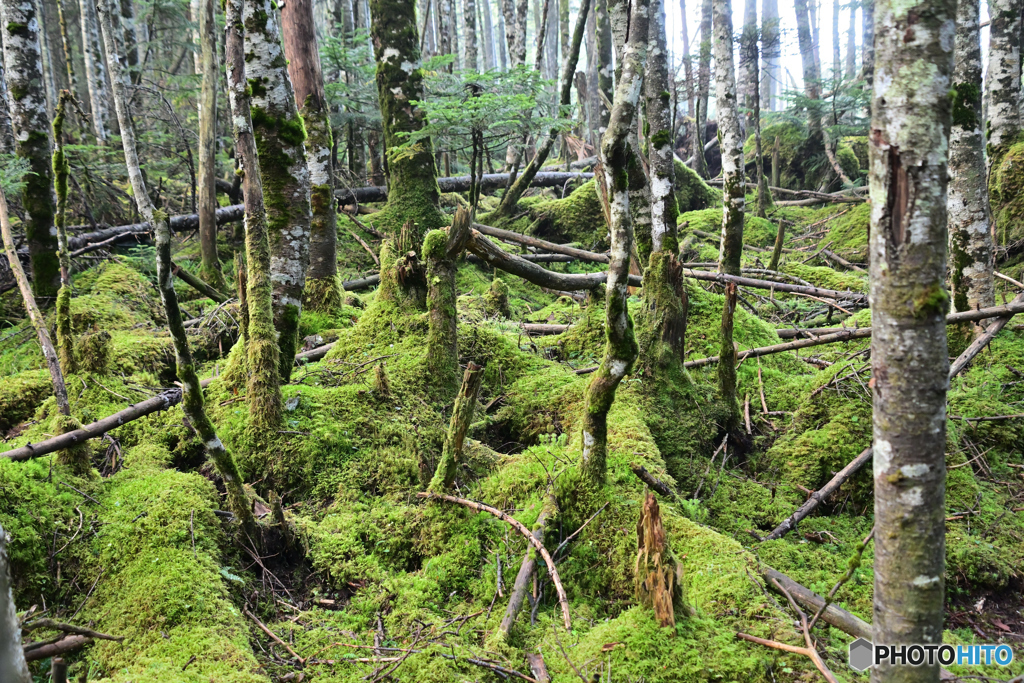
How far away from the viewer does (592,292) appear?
6.24m

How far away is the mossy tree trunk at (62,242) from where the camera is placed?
3.73 meters

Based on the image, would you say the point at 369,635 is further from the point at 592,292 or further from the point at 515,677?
the point at 592,292

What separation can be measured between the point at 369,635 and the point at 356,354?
2832 mm

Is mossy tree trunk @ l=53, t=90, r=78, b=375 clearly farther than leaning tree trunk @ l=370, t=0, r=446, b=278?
No

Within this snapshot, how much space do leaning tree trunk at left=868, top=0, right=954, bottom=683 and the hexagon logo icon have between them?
2.86 ft

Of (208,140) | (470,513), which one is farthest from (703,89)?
(470,513)

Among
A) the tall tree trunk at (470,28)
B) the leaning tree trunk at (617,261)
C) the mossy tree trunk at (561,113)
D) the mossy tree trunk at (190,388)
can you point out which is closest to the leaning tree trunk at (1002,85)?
the mossy tree trunk at (561,113)

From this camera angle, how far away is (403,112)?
961 centimetres

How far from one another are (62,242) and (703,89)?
18567 millimetres

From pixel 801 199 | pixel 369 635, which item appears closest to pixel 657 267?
pixel 369 635

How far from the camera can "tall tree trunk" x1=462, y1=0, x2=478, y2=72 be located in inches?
674

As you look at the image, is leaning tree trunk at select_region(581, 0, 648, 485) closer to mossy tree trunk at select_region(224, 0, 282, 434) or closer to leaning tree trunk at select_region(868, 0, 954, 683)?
leaning tree trunk at select_region(868, 0, 954, 683)

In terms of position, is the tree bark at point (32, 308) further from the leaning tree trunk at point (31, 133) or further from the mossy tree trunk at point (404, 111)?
the mossy tree trunk at point (404, 111)
